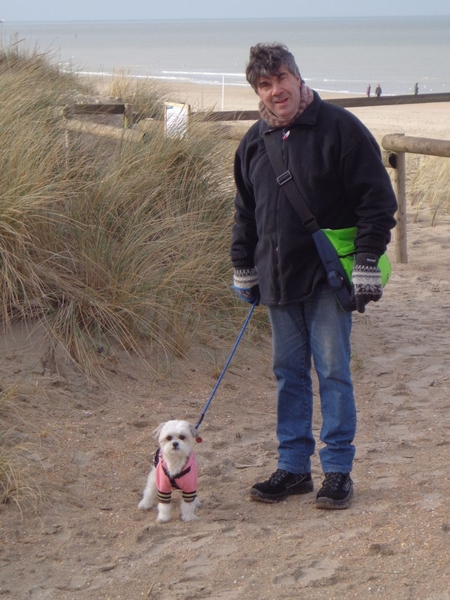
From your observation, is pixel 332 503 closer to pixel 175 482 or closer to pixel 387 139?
pixel 175 482

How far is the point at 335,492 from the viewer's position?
12.0 ft

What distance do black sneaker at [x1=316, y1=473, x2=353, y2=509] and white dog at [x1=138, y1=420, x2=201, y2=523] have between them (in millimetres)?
562

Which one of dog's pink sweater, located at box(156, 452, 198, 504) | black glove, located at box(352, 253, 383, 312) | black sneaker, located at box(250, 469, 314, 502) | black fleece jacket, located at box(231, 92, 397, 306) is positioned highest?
black fleece jacket, located at box(231, 92, 397, 306)

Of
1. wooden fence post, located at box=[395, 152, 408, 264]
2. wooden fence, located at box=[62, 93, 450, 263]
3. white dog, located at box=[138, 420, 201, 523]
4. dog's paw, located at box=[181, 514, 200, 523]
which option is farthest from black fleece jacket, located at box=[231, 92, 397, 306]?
wooden fence post, located at box=[395, 152, 408, 264]

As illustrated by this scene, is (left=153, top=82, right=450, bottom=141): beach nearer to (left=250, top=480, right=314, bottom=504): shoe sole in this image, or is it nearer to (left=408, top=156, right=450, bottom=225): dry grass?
(left=408, top=156, right=450, bottom=225): dry grass

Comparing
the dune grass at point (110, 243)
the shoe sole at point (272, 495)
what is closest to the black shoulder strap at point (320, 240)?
the shoe sole at point (272, 495)

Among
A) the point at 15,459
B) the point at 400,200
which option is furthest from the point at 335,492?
the point at 400,200

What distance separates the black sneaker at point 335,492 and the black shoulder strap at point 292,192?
1111 mm

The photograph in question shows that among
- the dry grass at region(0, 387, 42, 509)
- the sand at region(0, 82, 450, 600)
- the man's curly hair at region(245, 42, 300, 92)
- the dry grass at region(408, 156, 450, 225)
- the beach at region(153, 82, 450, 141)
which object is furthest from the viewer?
the beach at region(153, 82, 450, 141)

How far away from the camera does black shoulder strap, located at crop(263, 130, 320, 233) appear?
346cm

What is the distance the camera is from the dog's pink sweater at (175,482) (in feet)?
11.7

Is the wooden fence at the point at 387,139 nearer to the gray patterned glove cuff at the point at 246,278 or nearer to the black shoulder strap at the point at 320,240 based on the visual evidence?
the gray patterned glove cuff at the point at 246,278

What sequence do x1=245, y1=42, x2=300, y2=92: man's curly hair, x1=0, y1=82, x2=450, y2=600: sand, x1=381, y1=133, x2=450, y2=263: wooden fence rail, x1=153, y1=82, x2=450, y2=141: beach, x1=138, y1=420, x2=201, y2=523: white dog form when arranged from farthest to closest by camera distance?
x1=153, y1=82, x2=450, y2=141: beach → x1=381, y1=133, x2=450, y2=263: wooden fence rail → x1=138, y1=420, x2=201, y2=523: white dog → x1=245, y1=42, x2=300, y2=92: man's curly hair → x1=0, y1=82, x2=450, y2=600: sand

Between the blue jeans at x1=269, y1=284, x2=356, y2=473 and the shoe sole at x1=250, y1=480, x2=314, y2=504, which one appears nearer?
the blue jeans at x1=269, y1=284, x2=356, y2=473
